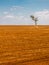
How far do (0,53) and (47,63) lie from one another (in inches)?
123

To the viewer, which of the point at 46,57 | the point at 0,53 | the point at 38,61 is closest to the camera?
the point at 38,61

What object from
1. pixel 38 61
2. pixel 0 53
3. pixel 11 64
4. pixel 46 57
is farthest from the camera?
pixel 0 53

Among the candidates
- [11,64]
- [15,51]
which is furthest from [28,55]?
[11,64]

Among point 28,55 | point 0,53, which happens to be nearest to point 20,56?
point 28,55

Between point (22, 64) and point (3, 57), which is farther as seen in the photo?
point (3, 57)

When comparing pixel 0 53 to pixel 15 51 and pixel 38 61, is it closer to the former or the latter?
pixel 15 51

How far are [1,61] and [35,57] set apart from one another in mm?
1763

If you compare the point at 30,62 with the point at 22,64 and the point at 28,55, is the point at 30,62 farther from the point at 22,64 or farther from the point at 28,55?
the point at 28,55

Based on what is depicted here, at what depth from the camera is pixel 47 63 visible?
9.77 m

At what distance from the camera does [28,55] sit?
1156cm

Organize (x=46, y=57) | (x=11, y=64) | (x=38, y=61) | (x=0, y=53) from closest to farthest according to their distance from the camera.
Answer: (x=11, y=64) < (x=38, y=61) < (x=46, y=57) < (x=0, y=53)

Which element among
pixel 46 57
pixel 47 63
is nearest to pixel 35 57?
pixel 46 57

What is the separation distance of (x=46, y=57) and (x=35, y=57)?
1.73 feet

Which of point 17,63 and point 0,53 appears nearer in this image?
point 17,63
